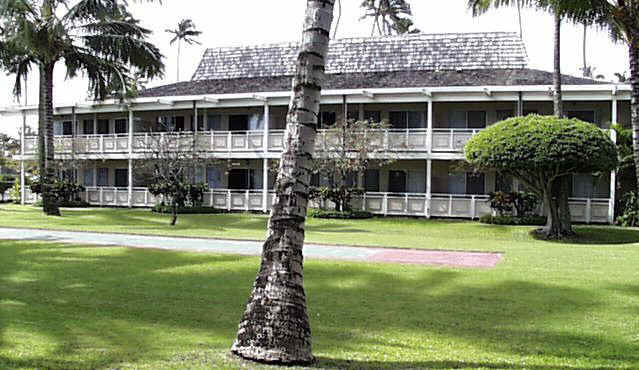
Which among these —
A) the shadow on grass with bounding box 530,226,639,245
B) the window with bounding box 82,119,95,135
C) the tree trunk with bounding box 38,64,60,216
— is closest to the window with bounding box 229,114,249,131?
the tree trunk with bounding box 38,64,60,216

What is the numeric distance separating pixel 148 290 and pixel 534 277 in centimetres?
674

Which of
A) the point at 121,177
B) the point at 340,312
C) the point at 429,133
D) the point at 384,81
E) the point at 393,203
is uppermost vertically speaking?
the point at 384,81

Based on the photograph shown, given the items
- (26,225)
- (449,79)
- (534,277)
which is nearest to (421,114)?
(449,79)

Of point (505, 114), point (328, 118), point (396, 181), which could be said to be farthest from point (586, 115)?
point (328, 118)

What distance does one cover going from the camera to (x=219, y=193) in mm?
32875

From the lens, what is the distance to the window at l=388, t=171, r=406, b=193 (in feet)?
103

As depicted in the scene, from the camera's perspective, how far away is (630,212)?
83.6 ft

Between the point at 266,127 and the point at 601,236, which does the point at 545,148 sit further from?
the point at 266,127

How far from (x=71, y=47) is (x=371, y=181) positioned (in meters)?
14.0

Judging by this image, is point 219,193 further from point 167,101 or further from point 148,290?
point 148,290

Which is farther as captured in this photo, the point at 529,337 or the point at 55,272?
the point at 55,272

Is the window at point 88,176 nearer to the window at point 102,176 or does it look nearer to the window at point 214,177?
the window at point 102,176

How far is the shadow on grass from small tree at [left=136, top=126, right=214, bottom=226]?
1311 centimetres

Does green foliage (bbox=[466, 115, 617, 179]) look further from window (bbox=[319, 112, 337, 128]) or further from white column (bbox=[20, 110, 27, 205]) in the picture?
white column (bbox=[20, 110, 27, 205])
